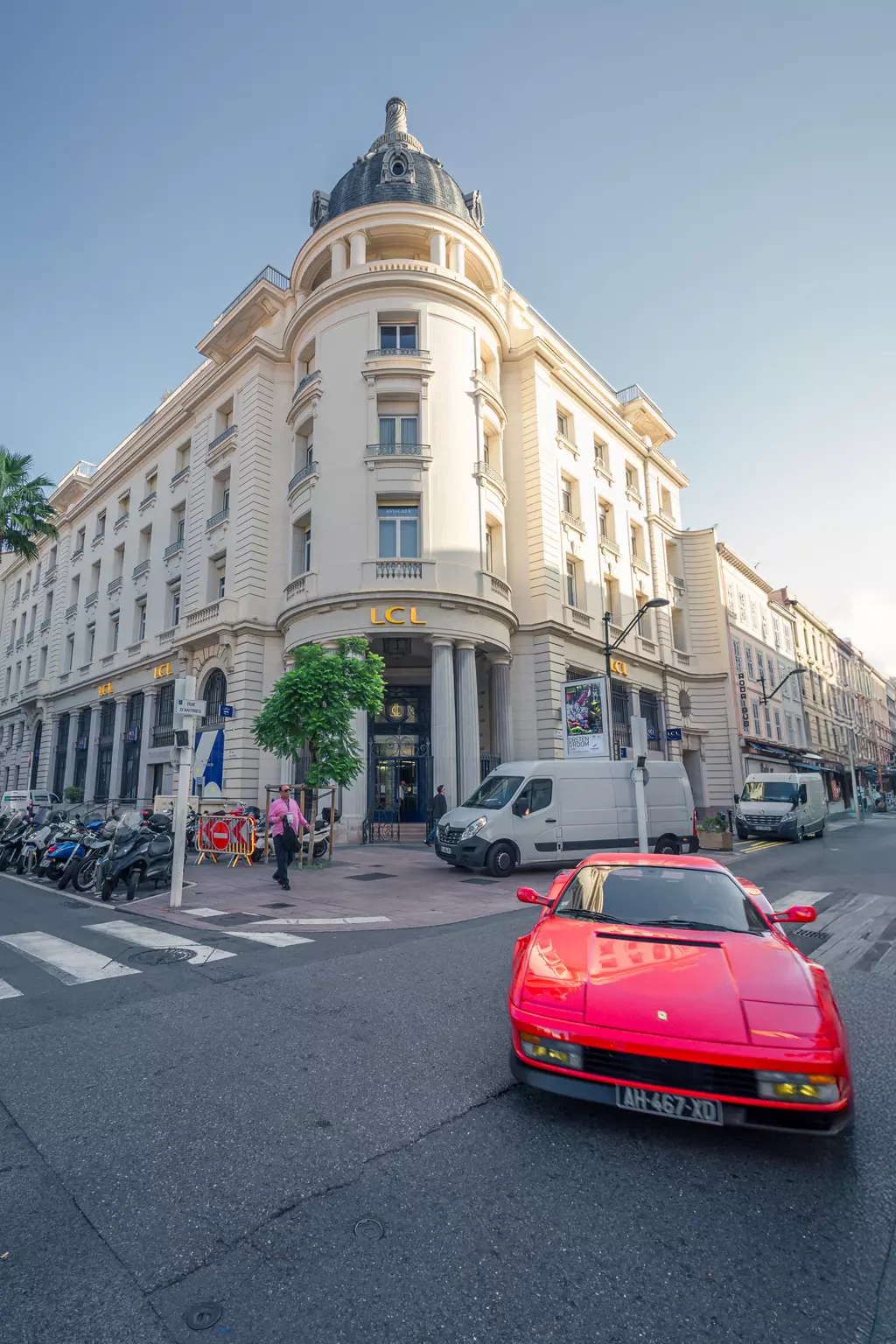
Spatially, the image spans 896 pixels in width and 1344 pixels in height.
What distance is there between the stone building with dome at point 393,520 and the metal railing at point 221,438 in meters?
0.17

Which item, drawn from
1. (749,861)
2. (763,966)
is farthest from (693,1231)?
(749,861)

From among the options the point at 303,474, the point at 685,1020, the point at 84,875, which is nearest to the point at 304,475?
the point at 303,474

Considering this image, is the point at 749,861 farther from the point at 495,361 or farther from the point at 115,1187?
the point at 495,361

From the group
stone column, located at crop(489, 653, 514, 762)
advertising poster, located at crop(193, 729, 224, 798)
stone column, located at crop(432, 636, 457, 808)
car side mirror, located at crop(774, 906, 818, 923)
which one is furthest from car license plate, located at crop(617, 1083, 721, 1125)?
advertising poster, located at crop(193, 729, 224, 798)

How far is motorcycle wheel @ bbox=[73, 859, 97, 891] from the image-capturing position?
12070 mm

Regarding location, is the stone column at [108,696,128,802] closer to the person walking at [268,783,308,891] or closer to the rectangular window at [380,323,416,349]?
the rectangular window at [380,323,416,349]

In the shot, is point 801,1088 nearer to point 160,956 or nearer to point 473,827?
point 160,956

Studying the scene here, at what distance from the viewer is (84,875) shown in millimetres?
12148

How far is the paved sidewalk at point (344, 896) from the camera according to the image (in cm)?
920

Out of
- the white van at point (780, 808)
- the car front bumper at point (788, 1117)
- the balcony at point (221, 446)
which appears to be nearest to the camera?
the car front bumper at point (788, 1117)

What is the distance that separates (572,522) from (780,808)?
13.9m

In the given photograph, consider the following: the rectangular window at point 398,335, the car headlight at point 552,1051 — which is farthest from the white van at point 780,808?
the car headlight at point 552,1051

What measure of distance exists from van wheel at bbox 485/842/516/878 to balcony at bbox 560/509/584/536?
57.0 feet

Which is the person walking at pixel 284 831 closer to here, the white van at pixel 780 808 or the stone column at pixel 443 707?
the stone column at pixel 443 707
